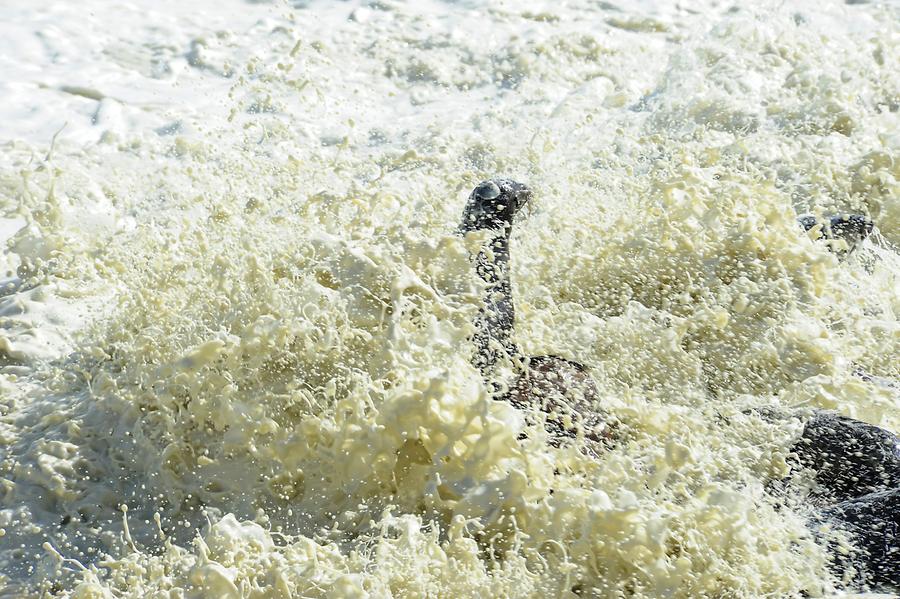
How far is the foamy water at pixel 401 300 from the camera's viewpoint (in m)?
1.96

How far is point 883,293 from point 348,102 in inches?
97.9

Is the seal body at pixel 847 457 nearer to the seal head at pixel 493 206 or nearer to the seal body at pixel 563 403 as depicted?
the seal body at pixel 563 403

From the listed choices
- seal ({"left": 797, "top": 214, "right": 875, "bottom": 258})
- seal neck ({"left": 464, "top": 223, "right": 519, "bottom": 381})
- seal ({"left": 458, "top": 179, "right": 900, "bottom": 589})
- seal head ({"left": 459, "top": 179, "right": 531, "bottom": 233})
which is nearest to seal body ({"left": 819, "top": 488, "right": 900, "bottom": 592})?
seal ({"left": 458, "top": 179, "right": 900, "bottom": 589})

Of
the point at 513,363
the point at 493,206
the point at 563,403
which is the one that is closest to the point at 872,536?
the point at 563,403

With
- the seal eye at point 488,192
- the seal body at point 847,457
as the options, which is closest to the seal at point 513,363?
the seal eye at point 488,192

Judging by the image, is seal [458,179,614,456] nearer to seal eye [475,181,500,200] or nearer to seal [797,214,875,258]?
seal eye [475,181,500,200]

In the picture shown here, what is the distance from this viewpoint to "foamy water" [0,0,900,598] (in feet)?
6.42

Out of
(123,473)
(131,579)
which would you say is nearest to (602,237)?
(123,473)

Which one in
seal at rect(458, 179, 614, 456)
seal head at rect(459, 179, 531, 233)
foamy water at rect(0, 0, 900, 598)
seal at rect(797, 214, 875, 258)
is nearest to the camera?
foamy water at rect(0, 0, 900, 598)

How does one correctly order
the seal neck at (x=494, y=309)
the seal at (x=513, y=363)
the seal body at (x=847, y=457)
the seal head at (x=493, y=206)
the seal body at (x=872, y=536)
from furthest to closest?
the seal head at (x=493, y=206) < the seal neck at (x=494, y=309) < the seal at (x=513, y=363) < the seal body at (x=847, y=457) < the seal body at (x=872, y=536)

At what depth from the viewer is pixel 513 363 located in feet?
8.02

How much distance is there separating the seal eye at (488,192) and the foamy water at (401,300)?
230 mm

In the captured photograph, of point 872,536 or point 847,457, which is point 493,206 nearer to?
point 847,457

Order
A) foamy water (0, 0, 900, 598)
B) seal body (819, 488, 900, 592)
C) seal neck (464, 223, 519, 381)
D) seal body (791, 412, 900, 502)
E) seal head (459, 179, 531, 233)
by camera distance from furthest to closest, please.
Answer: seal head (459, 179, 531, 233)
seal neck (464, 223, 519, 381)
seal body (791, 412, 900, 502)
foamy water (0, 0, 900, 598)
seal body (819, 488, 900, 592)
